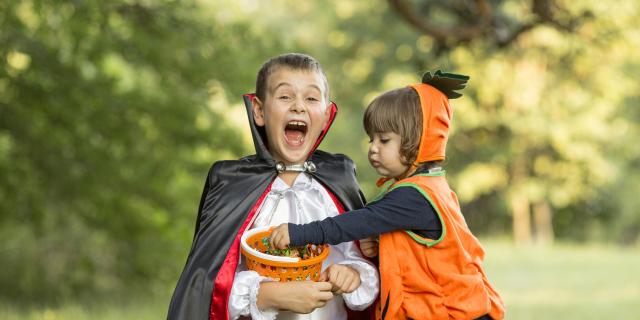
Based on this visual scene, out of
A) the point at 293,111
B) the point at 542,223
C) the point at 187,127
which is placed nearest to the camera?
the point at 293,111

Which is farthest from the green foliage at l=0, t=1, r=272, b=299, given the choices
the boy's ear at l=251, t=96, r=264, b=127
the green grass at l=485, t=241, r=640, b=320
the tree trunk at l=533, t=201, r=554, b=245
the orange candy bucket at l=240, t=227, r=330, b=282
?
the tree trunk at l=533, t=201, r=554, b=245

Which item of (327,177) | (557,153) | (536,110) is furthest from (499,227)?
(327,177)

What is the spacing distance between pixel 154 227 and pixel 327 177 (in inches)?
241

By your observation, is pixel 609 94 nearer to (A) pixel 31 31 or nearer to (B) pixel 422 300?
(A) pixel 31 31

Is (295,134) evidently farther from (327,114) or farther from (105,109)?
(105,109)

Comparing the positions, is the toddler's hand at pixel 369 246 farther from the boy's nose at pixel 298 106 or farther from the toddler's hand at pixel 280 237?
the boy's nose at pixel 298 106

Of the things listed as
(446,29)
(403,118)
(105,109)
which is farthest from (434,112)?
(105,109)

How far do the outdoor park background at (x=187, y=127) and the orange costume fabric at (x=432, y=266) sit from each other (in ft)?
3.76

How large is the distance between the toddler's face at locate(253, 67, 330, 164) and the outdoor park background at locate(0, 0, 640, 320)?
3.61ft

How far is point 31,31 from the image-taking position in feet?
22.9

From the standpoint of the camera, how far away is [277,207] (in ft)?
10.6

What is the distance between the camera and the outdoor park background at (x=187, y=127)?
22.3ft

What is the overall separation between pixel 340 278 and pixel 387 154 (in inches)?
22.8

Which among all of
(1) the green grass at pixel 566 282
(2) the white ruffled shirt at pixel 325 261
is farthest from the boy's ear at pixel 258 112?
(1) the green grass at pixel 566 282
